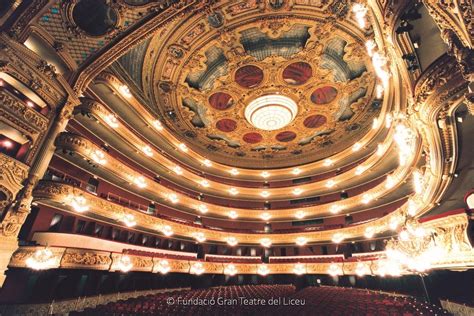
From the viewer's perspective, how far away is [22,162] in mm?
6496

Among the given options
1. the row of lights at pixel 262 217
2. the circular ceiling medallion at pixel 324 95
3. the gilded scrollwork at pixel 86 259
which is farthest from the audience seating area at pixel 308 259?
the gilded scrollwork at pixel 86 259

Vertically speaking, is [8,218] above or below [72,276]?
above

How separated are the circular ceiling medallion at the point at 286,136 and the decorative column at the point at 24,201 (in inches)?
604

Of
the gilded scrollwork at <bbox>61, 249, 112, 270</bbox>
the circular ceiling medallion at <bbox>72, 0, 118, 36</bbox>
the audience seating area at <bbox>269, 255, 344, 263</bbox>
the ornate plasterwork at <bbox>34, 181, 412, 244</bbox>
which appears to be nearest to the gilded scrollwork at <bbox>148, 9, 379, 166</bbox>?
the circular ceiling medallion at <bbox>72, 0, 118, 36</bbox>

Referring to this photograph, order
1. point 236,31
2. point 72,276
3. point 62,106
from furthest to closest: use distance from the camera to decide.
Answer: point 236,31
point 72,276
point 62,106

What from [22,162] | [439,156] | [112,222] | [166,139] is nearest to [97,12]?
[22,162]

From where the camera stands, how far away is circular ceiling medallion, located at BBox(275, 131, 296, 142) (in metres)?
18.7

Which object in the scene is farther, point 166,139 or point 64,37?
point 166,139

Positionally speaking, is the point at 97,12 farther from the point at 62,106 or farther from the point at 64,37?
the point at 62,106

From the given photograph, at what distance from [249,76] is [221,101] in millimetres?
2772

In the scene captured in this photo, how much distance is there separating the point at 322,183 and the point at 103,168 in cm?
1804

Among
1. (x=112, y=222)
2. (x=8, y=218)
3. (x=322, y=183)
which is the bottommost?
(x=8, y=218)

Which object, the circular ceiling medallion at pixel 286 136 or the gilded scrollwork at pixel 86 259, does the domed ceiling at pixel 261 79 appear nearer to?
the circular ceiling medallion at pixel 286 136

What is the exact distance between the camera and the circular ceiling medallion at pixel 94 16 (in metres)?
7.06
